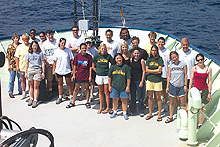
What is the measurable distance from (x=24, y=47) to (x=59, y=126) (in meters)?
2.43

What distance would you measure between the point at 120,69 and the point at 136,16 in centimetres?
2282

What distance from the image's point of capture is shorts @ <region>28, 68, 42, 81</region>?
8617mm

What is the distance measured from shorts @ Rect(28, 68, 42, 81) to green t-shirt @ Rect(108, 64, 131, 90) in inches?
76.8

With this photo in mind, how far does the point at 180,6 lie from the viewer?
3353 centimetres

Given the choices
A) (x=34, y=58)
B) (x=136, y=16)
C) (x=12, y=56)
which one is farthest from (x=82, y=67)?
(x=136, y=16)

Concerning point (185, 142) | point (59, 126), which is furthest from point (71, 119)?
point (185, 142)

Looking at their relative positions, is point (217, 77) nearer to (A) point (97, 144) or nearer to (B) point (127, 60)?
(B) point (127, 60)

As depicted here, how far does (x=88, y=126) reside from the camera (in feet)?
25.2

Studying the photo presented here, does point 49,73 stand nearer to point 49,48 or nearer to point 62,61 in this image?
point 49,48

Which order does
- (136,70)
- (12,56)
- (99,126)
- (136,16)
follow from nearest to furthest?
(99,126) → (136,70) → (12,56) → (136,16)

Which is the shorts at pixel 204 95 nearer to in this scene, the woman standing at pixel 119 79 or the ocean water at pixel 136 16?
the woman standing at pixel 119 79

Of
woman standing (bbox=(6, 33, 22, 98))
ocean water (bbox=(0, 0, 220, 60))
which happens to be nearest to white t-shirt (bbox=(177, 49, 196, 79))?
woman standing (bbox=(6, 33, 22, 98))

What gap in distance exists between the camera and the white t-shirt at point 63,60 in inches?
336

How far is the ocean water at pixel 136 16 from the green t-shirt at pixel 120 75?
13.0 meters
